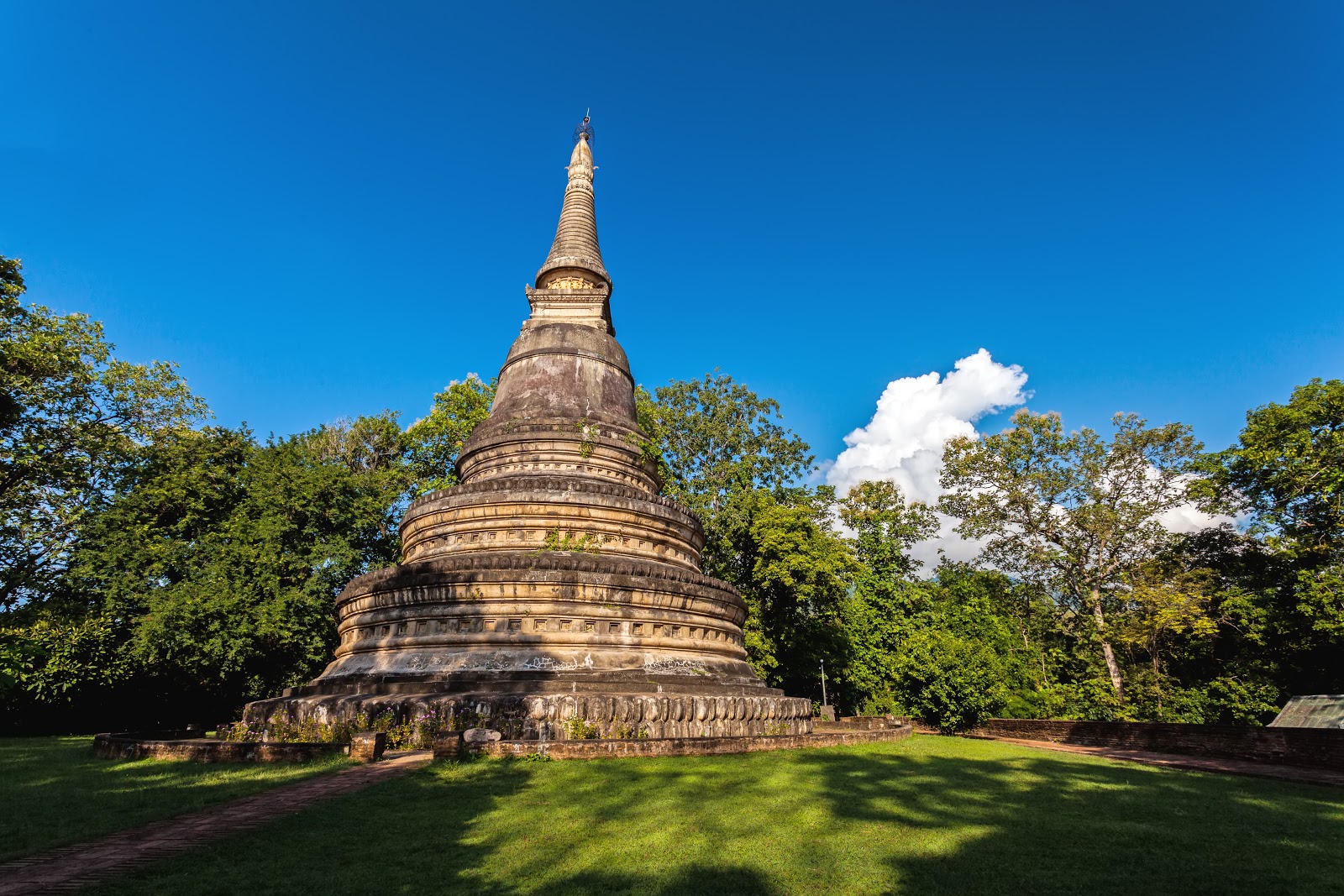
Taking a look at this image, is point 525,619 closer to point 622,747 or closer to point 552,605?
point 552,605

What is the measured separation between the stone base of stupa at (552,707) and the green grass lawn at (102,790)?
2080 mm

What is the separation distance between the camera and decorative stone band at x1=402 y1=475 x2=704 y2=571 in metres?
19.0

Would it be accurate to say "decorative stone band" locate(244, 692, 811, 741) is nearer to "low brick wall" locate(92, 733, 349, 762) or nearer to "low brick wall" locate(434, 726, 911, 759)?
"low brick wall" locate(434, 726, 911, 759)

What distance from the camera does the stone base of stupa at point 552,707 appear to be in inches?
491

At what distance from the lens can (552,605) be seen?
52.3ft

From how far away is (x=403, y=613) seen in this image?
1658 cm

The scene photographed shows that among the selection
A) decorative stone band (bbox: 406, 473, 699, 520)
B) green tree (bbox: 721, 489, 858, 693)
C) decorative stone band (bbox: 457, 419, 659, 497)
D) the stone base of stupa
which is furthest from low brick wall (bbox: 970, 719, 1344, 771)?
decorative stone band (bbox: 457, 419, 659, 497)

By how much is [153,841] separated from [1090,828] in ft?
29.5

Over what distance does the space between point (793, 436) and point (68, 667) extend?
31.2 metres

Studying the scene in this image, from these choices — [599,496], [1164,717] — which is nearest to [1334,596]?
[1164,717]

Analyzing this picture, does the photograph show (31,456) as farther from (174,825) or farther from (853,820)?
(853,820)

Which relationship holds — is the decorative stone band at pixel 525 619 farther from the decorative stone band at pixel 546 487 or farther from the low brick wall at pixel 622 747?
the low brick wall at pixel 622 747

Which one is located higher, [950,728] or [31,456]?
[31,456]

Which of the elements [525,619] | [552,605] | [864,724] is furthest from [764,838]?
[864,724]
